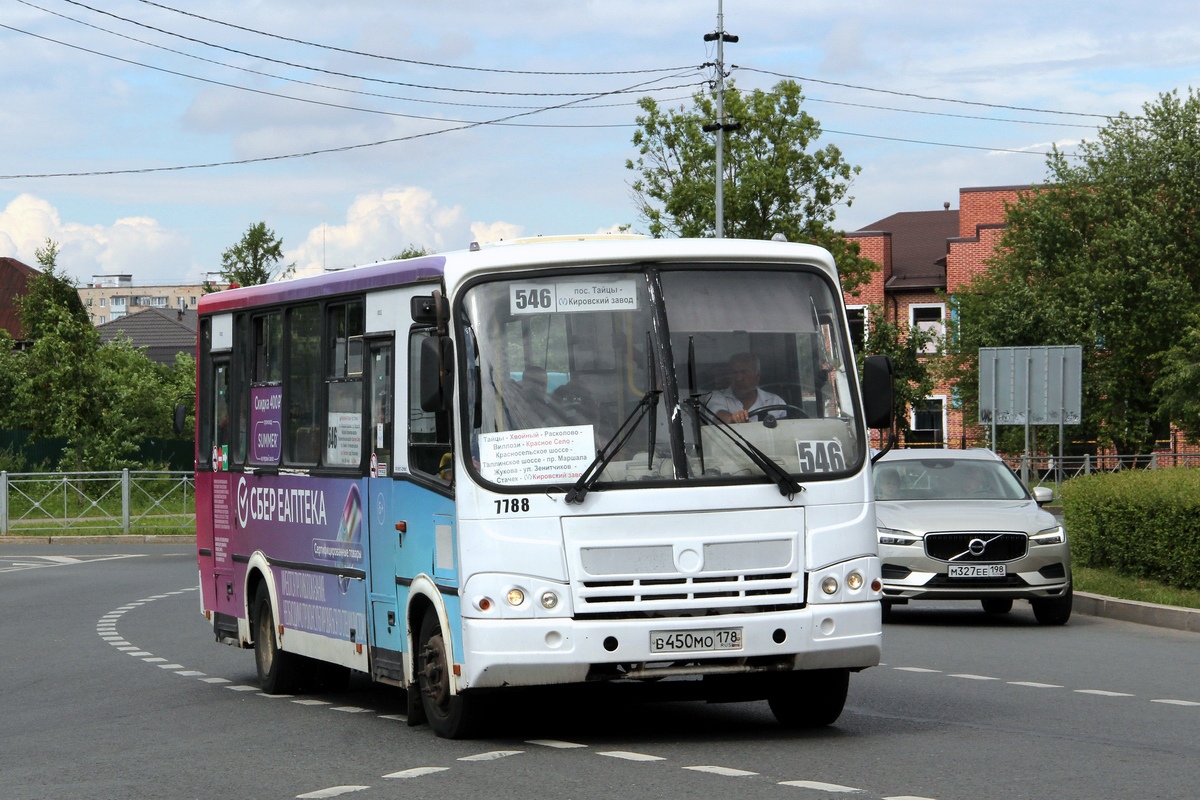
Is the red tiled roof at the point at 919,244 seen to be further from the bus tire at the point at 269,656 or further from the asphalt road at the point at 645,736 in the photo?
the bus tire at the point at 269,656

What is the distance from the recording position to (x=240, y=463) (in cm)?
1370

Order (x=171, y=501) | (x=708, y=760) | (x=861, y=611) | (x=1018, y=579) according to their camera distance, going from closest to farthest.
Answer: (x=708, y=760) < (x=861, y=611) < (x=1018, y=579) < (x=171, y=501)

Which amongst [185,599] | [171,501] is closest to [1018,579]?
[185,599]

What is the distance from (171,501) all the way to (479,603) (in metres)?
30.2

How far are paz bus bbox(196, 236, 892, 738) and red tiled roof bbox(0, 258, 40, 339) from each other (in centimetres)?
10668

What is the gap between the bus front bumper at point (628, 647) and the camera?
30.1 ft

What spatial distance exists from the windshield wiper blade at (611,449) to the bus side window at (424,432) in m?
0.72

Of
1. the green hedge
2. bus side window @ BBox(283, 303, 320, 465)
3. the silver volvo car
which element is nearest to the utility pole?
the green hedge

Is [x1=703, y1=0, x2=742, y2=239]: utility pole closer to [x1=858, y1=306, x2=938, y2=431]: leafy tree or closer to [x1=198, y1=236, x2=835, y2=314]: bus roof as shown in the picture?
[x1=858, y1=306, x2=938, y2=431]: leafy tree

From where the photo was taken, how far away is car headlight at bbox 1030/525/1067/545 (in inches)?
670

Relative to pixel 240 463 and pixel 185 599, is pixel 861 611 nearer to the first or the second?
pixel 240 463

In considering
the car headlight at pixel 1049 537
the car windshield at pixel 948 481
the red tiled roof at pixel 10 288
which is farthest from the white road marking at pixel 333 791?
the red tiled roof at pixel 10 288

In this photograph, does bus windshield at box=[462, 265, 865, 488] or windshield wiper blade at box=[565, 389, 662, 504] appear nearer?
windshield wiper blade at box=[565, 389, 662, 504]

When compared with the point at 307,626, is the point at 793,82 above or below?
above
